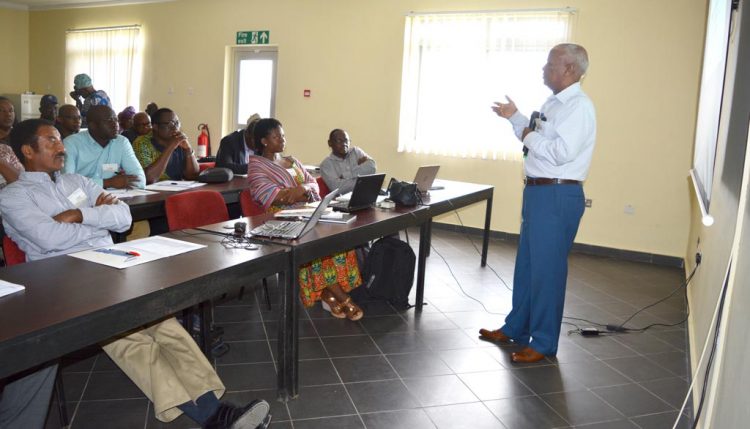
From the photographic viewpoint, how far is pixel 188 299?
1875 millimetres

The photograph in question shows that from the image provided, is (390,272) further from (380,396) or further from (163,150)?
(163,150)

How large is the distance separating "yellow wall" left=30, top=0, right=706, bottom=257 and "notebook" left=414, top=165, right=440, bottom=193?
230cm

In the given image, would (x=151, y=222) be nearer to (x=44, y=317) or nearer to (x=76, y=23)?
(x=44, y=317)

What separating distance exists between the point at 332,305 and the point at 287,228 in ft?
3.94

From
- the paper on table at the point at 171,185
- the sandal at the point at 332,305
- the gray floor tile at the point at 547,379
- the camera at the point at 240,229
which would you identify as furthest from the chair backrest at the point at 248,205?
the gray floor tile at the point at 547,379

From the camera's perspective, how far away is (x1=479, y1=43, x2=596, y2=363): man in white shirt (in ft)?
9.34

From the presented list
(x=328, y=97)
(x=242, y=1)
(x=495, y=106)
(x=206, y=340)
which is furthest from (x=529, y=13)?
(x=206, y=340)

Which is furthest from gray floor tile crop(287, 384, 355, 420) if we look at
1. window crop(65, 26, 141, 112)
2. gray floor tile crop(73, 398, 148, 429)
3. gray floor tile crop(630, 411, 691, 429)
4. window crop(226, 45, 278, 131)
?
window crop(65, 26, 141, 112)

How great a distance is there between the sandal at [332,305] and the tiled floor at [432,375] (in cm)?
7

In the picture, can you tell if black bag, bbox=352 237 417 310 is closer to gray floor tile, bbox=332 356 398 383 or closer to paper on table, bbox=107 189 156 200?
gray floor tile, bbox=332 356 398 383

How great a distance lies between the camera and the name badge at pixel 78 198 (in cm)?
247

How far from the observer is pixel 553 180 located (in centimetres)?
293

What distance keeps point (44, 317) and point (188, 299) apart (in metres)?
0.46

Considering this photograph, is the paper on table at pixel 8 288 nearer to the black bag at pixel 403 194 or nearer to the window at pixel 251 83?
the black bag at pixel 403 194
